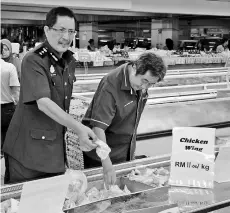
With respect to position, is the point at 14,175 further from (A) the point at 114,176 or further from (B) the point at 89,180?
(A) the point at 114,176

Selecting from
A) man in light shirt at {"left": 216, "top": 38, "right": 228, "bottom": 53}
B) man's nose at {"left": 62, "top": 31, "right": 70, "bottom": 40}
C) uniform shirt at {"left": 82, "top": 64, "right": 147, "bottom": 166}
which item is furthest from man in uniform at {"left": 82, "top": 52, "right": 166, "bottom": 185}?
man in light shirt at {"left": 216, "top": 38, "right": 228, "bottom": 53}

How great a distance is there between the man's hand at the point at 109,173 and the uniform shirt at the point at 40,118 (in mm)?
368

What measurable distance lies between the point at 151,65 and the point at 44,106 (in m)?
0.71

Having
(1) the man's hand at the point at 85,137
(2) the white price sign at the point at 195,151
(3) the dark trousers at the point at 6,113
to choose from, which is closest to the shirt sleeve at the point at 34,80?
(1) the man's hand at the point at 85,137

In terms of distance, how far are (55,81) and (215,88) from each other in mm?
5611

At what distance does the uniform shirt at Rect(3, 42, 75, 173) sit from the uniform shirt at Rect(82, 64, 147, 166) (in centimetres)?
23

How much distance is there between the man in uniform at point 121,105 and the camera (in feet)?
8.31

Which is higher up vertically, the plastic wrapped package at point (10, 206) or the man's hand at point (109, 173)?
the man's hand at point (109, 173)

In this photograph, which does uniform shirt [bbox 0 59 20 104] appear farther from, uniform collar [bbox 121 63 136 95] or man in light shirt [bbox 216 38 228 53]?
man in light shirt [bbox 216 38 228 53]

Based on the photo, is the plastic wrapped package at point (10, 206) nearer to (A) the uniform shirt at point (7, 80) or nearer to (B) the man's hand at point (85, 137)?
(B) the man's hand at point (85, 137)

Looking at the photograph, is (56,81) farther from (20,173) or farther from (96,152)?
(20,173)

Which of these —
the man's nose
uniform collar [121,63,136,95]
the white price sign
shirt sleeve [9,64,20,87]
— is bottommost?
the white price sign

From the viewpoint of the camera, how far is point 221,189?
240cm

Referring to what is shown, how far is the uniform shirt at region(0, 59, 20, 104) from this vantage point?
17.3 ft
